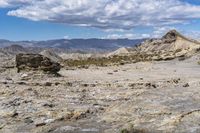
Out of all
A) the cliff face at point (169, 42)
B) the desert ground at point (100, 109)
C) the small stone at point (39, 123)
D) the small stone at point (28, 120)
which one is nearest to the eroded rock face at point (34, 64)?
the desert ground at point (100, 109)

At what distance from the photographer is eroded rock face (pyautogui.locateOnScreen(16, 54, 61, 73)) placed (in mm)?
37781

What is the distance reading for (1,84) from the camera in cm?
3002

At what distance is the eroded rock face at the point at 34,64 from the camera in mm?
37781

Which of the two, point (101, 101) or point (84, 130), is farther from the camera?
point (101, 101)

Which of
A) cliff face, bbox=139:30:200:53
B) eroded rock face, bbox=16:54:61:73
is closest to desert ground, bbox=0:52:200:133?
eroded rock face, bbox=16:54:61:73

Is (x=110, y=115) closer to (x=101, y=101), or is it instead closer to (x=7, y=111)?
(x=101, y=101)

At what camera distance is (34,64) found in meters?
38.0

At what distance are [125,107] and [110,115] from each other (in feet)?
4.08

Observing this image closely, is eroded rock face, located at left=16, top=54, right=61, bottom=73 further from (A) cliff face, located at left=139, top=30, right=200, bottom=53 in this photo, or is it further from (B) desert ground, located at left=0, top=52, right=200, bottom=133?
(A) cliff face, located at left=139, top=30, right=200, bottom=53

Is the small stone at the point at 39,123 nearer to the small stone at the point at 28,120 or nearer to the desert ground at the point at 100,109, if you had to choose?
the desert ground at the point at 100,109

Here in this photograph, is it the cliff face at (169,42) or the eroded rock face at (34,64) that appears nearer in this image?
the eroded rock face at (34,64)

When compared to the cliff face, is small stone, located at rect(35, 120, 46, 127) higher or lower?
lower

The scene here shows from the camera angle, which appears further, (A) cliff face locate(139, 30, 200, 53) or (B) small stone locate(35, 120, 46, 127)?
(A) cliff face locate(139, 30, 200, 53)

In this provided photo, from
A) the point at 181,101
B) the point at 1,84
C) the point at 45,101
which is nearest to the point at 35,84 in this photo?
the point at 1,84
